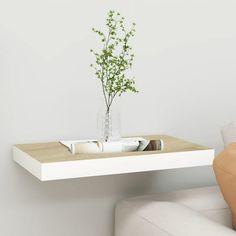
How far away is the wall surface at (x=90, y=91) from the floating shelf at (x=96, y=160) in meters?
0.15

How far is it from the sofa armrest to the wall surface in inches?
9.7

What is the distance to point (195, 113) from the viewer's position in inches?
92.2

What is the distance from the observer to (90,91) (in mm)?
2105

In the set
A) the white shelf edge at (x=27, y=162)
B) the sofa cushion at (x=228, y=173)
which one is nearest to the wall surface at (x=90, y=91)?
the white shelf edge at (x=27, y=162)

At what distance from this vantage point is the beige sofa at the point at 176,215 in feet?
5.26

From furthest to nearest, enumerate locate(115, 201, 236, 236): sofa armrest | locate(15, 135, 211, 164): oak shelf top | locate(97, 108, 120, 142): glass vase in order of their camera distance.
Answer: locate(97, 108, 120, 142): glass vase, locate(15, 135, 211, 164): oak shelf top, locate(115, 201, 236, 236): sofa armrest

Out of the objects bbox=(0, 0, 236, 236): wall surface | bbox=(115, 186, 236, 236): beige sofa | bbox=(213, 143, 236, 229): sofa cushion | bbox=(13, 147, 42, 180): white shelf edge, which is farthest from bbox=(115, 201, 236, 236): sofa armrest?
bbox=(13, 147, 42, 180): white shelf edge

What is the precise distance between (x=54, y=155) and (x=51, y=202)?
399 mm

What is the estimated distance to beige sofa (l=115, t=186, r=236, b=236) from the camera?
1.60 meters

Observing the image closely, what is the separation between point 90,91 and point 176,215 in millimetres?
656

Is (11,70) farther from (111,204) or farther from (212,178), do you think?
(212,178)

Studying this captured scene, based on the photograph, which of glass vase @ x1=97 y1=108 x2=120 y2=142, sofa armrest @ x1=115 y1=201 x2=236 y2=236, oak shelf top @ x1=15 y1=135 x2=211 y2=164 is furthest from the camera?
glass vase @ x1=97 y1=108 x2=120 y2=142

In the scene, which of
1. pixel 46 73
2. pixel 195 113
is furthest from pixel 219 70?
pixel 46 73

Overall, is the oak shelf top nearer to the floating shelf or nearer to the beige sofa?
the floating shelf
